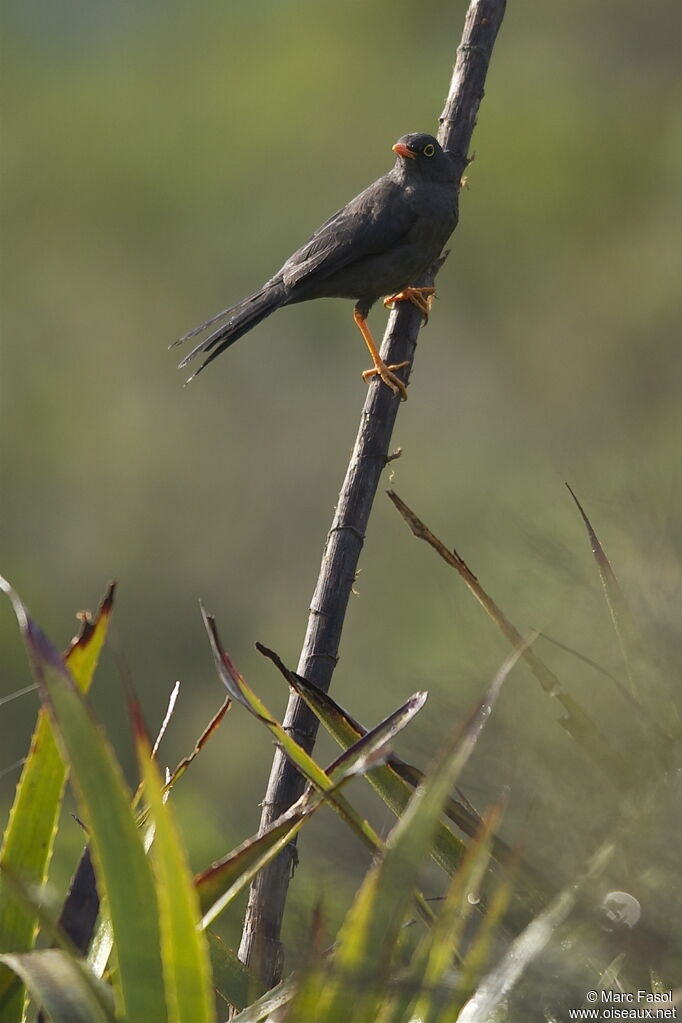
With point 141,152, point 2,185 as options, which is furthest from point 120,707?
point 2,185

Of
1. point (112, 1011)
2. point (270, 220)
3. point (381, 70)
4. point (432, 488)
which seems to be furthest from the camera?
point (381, 70)

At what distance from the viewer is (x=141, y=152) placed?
19.0 metres

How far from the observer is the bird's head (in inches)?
154

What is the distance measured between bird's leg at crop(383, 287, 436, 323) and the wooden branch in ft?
0.65

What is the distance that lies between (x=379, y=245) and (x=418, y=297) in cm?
67

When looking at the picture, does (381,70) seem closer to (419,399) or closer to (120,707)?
(419,399)

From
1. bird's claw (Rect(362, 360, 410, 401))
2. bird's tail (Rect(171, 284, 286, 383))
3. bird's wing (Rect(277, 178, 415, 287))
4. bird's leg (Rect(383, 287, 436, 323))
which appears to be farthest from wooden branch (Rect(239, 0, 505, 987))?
bird's wing (Rect(277, 178, 415, 287))

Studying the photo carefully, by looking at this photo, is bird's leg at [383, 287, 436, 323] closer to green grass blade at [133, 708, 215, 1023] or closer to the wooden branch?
the wooden branch

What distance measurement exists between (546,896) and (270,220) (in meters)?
16.2

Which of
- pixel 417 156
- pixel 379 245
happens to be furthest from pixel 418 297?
pixel 417 156

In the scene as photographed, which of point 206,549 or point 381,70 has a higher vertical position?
point 381,70

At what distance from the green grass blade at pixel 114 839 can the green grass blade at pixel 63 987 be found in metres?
0.03

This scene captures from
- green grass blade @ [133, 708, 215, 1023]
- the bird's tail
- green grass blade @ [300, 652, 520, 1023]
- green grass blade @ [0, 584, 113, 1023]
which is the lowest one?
green grass blade @ [300, 652, 520, 1023]

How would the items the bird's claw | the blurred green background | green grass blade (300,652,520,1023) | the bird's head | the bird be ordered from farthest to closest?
the blurred green background < the bird's head < the bird < the bird's claw < green grass blade (300,652,520,1023)
